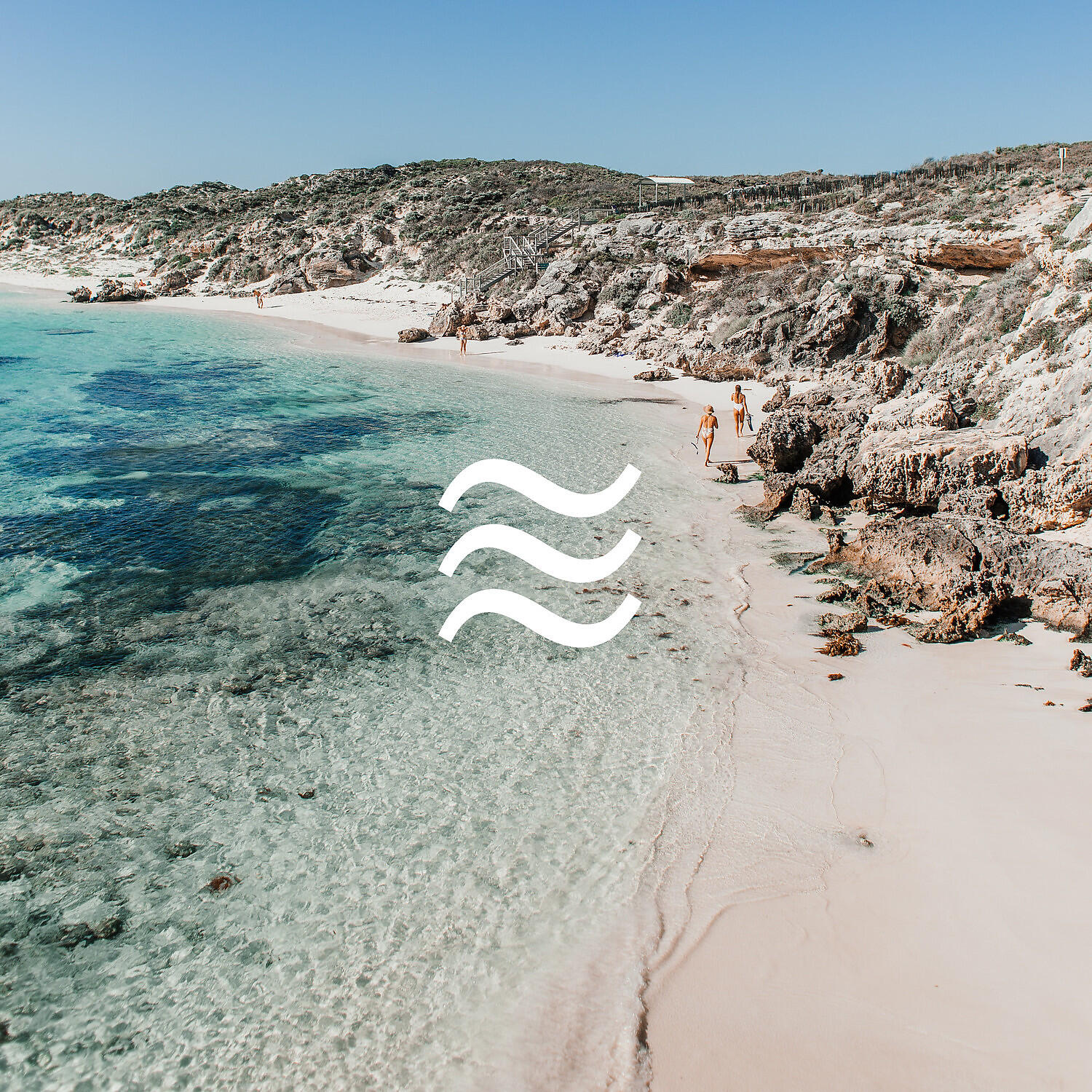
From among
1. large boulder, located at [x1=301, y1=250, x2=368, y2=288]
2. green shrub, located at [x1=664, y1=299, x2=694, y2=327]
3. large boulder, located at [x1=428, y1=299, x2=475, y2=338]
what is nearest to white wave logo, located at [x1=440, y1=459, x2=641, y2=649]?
green shrub, located at [x1=664, y1=299, x2=694, y2=327]

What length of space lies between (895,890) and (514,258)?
131 feet

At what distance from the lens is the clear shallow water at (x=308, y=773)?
4801 mm

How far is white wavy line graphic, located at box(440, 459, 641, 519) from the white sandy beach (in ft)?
18.1

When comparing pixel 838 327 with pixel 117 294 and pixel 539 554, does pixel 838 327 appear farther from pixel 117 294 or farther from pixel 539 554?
pixel 117 294

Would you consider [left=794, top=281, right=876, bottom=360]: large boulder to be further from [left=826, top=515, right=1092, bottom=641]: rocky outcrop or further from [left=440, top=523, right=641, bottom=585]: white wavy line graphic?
[left=440, top=523, right=641, bottom=585]: white wavy line graphic

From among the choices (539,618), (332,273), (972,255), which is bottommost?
(539,618)

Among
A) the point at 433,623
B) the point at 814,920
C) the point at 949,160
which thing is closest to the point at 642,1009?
the point at 814,920

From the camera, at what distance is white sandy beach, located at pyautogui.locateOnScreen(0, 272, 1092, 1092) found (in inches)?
173

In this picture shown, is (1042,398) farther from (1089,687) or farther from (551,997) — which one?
(551,997)

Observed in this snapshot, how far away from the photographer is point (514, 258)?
1585 inches

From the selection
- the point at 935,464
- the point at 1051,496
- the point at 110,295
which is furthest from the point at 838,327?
the point at 110,295

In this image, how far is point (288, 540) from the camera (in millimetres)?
12258

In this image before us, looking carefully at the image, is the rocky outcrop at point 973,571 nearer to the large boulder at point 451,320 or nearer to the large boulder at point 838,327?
the large boulder at point 838,327

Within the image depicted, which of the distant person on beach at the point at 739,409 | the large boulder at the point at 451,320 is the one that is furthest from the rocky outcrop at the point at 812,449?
the large boulder at the point at 451,320
